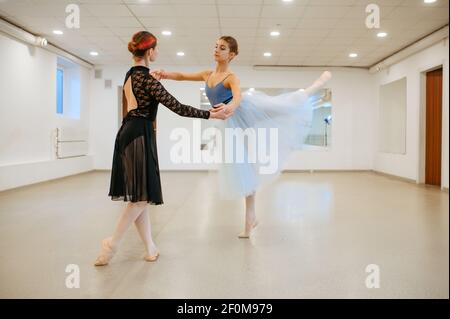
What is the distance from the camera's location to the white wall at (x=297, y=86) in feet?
35.0

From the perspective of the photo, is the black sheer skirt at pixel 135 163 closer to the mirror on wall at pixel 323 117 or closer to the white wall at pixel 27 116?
the white wall at pixel 27 116

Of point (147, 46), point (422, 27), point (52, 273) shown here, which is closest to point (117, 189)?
point (52, 273)

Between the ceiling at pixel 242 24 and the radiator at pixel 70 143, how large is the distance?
1.82 m

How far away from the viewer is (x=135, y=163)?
2398 millimetres

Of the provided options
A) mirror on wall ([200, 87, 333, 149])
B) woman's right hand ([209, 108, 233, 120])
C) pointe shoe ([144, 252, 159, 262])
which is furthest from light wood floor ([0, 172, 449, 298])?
mirror on wall ([200, 87, 333, 149])

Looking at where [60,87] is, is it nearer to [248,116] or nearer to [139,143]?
[248,116]

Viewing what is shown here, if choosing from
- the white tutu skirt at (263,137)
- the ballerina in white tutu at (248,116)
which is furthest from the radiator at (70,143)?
the white tutu skirt at (263,137)

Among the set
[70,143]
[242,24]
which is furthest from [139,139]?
[70,143]

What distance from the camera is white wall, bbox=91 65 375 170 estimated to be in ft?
35.0

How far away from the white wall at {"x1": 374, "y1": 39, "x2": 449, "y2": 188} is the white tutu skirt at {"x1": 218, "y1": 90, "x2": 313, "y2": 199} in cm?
469

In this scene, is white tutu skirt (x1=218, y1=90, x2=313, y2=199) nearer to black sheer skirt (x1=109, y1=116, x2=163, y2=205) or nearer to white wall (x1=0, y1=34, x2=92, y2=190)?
black sheer skirt (x1=109, y1=116, x2=163, y2=205)

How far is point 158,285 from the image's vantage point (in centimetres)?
212

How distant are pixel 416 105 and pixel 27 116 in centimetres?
757
